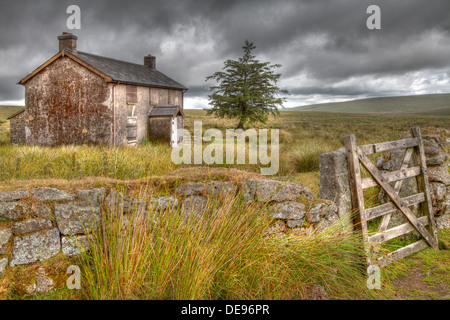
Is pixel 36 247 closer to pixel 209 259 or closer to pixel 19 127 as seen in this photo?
pixel 209 259

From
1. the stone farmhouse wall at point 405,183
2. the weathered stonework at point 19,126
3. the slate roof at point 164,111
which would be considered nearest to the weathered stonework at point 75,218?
the stone farmhouse wall at point 405,183

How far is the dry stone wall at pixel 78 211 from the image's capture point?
3150mm

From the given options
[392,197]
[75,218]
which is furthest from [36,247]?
[392,197]

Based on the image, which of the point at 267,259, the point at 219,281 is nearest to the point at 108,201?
the point at 219,281

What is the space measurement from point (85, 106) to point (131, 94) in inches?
91.9

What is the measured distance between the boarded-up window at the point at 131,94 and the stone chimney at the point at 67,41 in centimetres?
345

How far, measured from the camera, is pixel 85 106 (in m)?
15.1

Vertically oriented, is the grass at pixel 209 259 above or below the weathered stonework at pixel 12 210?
below

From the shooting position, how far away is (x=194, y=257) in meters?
3.12

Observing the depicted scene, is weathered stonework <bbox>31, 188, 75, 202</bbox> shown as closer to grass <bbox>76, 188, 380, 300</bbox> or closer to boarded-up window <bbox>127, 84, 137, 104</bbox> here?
grass <bbox>76, 188, 380, 300</bbox>

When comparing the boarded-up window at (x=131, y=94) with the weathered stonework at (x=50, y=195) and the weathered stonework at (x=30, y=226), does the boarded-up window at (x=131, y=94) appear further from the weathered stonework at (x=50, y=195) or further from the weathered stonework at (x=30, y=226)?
the weathered stonework at (x=30, y=226)

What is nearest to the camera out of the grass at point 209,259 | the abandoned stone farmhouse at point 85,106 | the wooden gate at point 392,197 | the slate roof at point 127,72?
the grass at point 209,259

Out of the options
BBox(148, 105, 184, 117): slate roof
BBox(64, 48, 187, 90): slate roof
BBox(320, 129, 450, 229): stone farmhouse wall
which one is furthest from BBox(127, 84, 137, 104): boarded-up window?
BBox(320, 129, 450, 229): stone farmhouse wall

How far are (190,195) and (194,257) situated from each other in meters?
1.06
